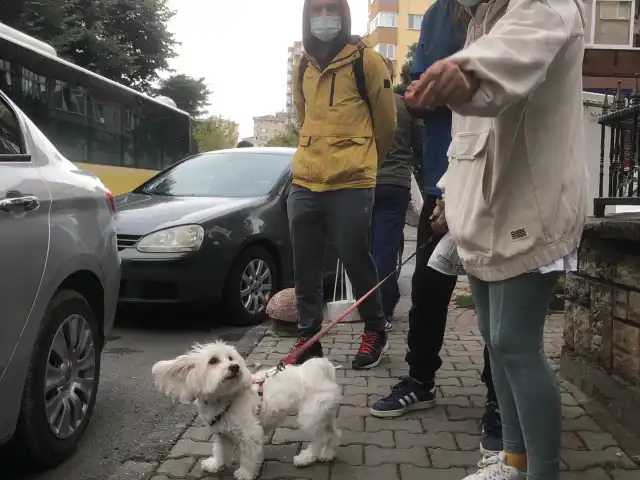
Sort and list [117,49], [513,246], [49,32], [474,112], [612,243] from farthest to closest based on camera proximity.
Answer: [117,49] → [49,32] → [612,243] → [513,246] → [474,112]

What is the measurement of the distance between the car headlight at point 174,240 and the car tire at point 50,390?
2.21 m

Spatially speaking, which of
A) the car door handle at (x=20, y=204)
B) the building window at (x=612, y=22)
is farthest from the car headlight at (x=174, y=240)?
the building window at (x=612, y=22)

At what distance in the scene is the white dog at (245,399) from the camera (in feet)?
8.90

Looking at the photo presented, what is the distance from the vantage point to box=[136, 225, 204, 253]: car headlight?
5.66 metres

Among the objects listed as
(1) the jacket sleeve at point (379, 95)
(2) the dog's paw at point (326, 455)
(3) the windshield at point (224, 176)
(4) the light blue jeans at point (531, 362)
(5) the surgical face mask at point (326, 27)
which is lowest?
(2) the dog's paw at point (326, 455)

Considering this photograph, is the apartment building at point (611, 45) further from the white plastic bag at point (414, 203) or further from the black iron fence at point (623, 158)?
the black iron fence at point (623, 158)

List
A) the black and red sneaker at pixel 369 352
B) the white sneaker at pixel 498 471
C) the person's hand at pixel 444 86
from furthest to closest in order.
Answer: the black and red sneaker at pixel 369 352, the white sneaker at pixel 498 471, the person's hand at pixel 444 86

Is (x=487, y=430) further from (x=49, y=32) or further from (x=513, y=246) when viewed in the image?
(x=49, y=32)

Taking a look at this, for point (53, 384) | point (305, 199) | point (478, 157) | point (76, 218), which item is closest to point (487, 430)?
point (478, 157)

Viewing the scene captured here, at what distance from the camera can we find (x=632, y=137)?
3768 mm

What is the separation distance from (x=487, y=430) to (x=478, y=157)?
1438 millimetres

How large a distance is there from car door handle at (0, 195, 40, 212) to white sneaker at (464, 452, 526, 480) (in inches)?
83.3

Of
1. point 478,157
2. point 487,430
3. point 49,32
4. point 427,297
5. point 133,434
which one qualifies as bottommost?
point 133,434

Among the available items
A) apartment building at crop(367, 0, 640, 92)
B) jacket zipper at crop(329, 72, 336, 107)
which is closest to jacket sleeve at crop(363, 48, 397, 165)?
jacket zipper at crop(329, 72, 336, 107)
